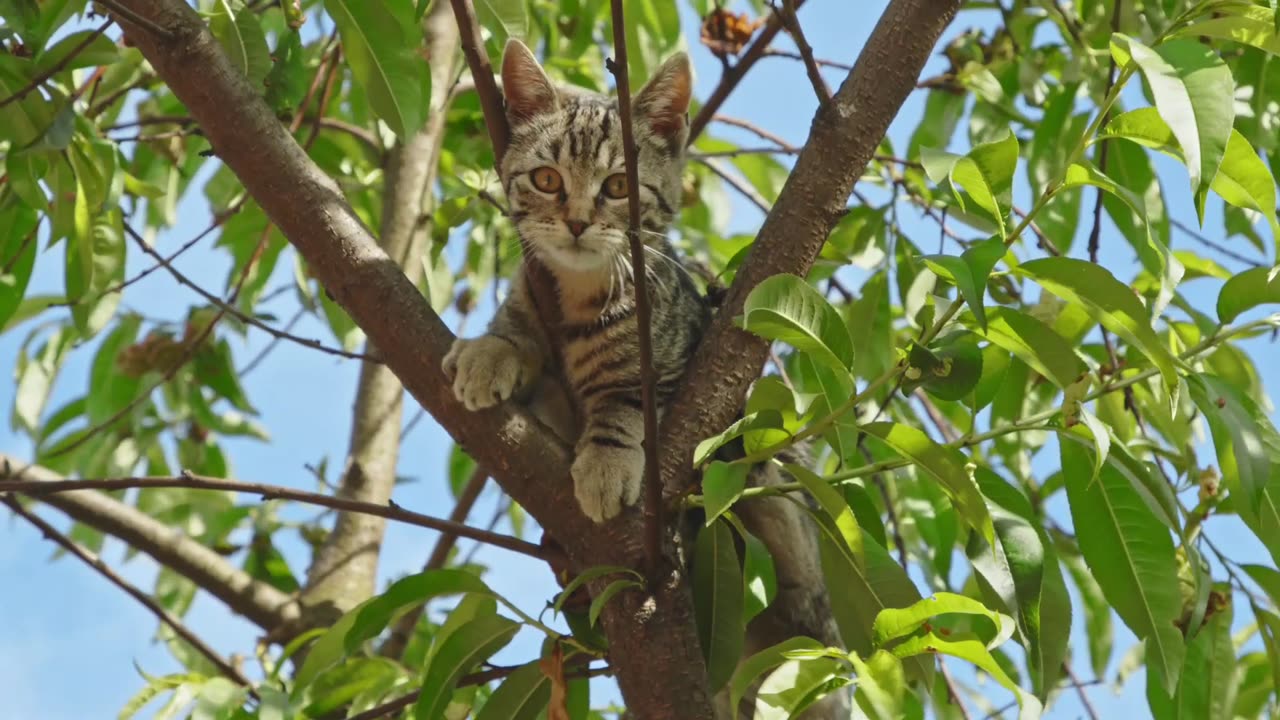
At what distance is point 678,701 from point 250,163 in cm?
118

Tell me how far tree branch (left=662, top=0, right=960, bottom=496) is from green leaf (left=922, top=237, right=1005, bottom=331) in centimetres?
54

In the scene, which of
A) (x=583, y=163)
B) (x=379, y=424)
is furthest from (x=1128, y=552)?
(x=379, y=424)

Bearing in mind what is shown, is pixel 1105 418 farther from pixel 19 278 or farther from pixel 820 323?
pixel 19 278

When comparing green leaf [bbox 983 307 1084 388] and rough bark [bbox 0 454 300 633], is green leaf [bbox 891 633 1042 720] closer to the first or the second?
green leaf [bbox 983 307 1084 388]

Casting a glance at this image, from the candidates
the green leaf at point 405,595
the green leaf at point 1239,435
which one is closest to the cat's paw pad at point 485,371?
the green leaf at point 405,595

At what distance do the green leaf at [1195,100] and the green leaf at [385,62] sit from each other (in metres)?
1.33

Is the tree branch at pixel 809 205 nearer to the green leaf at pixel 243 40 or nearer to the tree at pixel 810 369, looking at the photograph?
the tree at pixel 810 369

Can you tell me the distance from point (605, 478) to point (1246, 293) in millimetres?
1094

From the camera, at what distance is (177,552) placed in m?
3.51

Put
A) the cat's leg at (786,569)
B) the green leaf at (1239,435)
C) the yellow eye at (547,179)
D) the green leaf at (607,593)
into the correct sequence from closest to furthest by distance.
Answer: the green leaf at (1239,435) → the green leaf at (607,593) → the cat's leg at (786,569) → the yellow eye at (547,179)

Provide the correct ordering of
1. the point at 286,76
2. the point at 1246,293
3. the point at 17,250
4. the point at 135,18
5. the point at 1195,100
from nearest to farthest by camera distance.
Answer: the point at 1195,100 < the point at 1246,293 < the point at 135,18 < the point at 286,76 < the point at 17,250

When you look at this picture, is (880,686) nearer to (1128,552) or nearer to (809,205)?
(1128,552)

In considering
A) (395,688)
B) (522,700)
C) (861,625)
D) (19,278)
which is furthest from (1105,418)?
(19,278)

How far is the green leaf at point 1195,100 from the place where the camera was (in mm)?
1532
